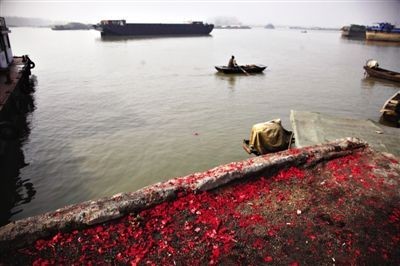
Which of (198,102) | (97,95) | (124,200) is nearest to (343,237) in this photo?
(124,200)

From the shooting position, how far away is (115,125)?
15.4 m

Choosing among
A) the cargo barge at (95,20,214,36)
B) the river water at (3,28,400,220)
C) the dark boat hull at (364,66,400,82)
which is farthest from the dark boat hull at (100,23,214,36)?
the dark boat hull at (364,66,400,82)

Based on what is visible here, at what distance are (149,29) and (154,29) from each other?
1.96m

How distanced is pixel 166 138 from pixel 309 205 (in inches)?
354

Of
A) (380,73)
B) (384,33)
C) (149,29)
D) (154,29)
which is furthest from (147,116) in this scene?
(384,33)

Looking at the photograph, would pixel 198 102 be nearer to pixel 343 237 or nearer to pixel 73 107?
pixel 73 107

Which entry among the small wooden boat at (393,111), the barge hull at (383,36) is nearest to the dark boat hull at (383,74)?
the small wooden boat at (393,111)

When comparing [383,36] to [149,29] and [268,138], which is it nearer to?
[149,29]

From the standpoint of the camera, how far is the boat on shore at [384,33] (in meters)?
77.2

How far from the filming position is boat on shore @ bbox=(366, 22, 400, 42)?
253ft

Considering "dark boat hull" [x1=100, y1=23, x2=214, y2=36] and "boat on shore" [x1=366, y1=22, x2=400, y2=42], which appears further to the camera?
"dark boat hull" [x1=100, y1=23, x2=214, y2=36]

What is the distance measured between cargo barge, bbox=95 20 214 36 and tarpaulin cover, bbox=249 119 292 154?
87.4 m

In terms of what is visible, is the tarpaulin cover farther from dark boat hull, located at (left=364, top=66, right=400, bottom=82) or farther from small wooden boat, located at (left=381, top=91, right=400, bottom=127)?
dark boat hull, located at (left=364, top=66, right=400, bottom=82)

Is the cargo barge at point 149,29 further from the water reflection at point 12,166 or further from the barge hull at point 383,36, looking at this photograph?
the water reflection at point 12,166
